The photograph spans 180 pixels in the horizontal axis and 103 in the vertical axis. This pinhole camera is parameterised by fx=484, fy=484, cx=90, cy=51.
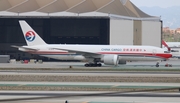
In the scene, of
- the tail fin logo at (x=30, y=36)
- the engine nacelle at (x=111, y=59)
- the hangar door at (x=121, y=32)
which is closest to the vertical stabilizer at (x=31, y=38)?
the tail fin logo at (x=30, y=36)

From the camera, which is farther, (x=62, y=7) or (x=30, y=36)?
(x=62, y=7)

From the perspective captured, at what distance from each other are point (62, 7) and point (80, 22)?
581cm

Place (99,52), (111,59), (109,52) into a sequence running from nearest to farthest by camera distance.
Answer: (111,59), (109,52), (99,52)

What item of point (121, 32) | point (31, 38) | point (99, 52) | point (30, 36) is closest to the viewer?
point (99, 52)

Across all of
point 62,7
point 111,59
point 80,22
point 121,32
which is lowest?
point 111,59

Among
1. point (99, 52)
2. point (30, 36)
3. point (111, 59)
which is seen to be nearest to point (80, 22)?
point (30, 36)

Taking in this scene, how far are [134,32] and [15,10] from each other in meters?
21.3

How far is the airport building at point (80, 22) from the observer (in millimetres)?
83875

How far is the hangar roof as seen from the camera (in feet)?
277

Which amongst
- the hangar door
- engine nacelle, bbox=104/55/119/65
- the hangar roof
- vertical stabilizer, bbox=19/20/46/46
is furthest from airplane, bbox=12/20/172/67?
the hangar roof

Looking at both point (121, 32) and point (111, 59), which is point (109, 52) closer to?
point (111, 59)

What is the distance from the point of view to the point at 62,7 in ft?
284

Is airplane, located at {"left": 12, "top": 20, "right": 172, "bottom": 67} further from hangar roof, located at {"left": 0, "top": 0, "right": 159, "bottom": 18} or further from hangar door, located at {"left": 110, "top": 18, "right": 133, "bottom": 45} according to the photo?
hangar roof, located at {"left": 0, "top": 0, "right": 159, "bottom": 18}

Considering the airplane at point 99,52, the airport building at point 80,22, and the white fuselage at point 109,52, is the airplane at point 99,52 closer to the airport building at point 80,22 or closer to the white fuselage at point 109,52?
the white fuselage at point 109,52
